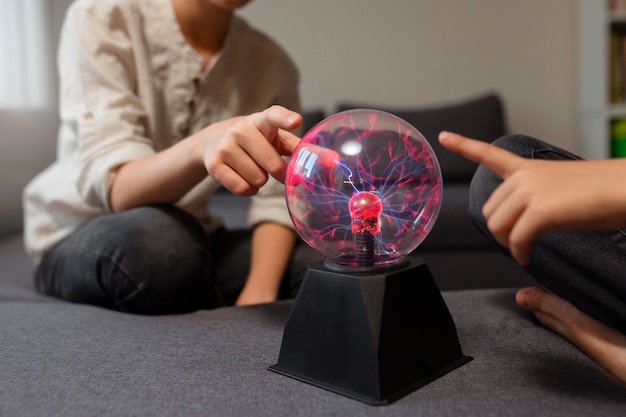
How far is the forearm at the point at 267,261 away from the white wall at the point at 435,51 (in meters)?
1.80

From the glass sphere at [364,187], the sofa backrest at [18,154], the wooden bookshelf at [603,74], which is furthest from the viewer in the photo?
the wooden bookshelf at [603,74]

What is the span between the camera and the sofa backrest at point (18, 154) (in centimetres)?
216

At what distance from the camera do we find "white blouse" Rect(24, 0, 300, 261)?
112cm

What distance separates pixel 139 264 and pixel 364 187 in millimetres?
476

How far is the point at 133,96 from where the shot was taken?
3.90 feet

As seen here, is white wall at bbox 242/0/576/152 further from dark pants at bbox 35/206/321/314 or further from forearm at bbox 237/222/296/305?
dark pants at bbox 35/206/321/314

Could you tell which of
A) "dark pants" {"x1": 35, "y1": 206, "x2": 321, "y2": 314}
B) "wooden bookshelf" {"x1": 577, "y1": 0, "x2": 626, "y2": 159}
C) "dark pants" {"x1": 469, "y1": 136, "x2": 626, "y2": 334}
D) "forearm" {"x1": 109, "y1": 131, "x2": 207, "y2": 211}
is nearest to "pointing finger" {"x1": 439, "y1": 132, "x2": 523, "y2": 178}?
"dark pants" {"x1": 469, "y1": 136, "x2": 626, "y2": 334}

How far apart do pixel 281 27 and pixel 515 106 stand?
Answer: 1.25m

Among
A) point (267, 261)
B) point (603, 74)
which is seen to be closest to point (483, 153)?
point (267, 261)

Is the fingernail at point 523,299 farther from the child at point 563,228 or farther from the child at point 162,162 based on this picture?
the child at point 162,162

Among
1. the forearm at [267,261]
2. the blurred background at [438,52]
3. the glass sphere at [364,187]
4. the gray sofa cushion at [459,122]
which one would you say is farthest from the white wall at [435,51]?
the glass sphere at [364,187]

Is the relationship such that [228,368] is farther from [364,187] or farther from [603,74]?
[603,74]

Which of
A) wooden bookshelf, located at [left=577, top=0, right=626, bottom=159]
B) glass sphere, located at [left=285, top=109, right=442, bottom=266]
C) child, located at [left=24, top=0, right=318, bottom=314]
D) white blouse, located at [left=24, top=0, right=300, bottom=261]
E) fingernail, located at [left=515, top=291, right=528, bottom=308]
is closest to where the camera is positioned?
glass sphere, located at [left=285, top=109, right=442, bottom=266]

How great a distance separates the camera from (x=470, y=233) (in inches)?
80.4
